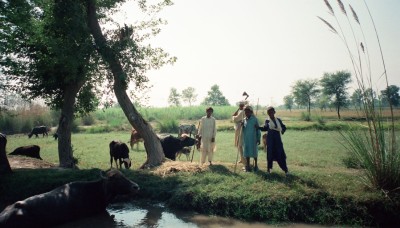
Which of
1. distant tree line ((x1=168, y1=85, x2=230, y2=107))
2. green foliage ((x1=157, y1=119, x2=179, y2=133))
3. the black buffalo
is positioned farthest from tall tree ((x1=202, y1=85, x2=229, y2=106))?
the black buffalo

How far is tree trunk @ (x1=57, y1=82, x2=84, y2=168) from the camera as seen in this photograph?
1395 centimetres

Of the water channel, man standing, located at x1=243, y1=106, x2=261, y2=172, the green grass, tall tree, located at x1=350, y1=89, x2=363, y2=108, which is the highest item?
tall tree, located at x1=350, y1=89, x2=363, y2=108

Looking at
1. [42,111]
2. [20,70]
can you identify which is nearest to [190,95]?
[42,111]

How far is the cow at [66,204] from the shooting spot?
6.48m

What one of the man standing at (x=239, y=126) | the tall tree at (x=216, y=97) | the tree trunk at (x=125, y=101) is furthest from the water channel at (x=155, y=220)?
the tall tree at (x=216, y=97)

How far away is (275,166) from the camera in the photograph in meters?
13.0

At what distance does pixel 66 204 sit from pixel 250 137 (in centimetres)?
598

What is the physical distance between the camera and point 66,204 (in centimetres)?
745

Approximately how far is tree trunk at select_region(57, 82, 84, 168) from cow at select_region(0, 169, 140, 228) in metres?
→ 6.71

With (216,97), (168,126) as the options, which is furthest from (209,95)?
(168,126)

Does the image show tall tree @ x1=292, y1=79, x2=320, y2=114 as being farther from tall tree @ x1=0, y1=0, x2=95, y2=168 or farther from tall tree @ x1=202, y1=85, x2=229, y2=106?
tall tree @ x1=0, y1=0, x2=95, y2=168

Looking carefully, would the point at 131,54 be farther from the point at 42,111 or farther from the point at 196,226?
the point at 42,111

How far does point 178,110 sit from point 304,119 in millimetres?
23849

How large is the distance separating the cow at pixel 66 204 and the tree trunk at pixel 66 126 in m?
6.71
